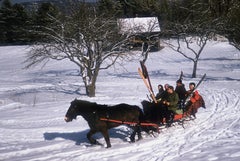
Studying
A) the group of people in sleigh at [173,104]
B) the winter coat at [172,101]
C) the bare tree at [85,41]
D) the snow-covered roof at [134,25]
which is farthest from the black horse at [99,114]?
the snow-covered roof at [134,25]

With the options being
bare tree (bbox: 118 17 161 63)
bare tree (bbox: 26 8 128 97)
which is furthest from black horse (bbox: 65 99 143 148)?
bare tree (bbox: 118 17 161 63)

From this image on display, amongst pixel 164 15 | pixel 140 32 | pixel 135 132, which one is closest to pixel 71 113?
pixel 135 132

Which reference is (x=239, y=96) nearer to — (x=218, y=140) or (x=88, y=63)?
(x=88, y=63)

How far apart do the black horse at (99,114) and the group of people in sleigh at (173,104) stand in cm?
125

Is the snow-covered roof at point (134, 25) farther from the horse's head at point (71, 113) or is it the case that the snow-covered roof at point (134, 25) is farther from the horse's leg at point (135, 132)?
the horse's head at point (71, 113)

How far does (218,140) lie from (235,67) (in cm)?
2972

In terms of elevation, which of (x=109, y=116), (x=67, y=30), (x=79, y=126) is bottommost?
(x=79, y=126)

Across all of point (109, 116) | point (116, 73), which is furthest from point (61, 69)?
point (109, 116)

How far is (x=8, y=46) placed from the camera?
56312 millimetres

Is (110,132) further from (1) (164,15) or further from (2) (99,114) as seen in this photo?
(1) (164,15)

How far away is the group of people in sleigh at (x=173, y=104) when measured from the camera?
447 inches

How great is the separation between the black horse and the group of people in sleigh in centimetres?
125

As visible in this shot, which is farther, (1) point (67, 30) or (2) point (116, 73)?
(2) point (116, 73)

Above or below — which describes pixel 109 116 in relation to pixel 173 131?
above
